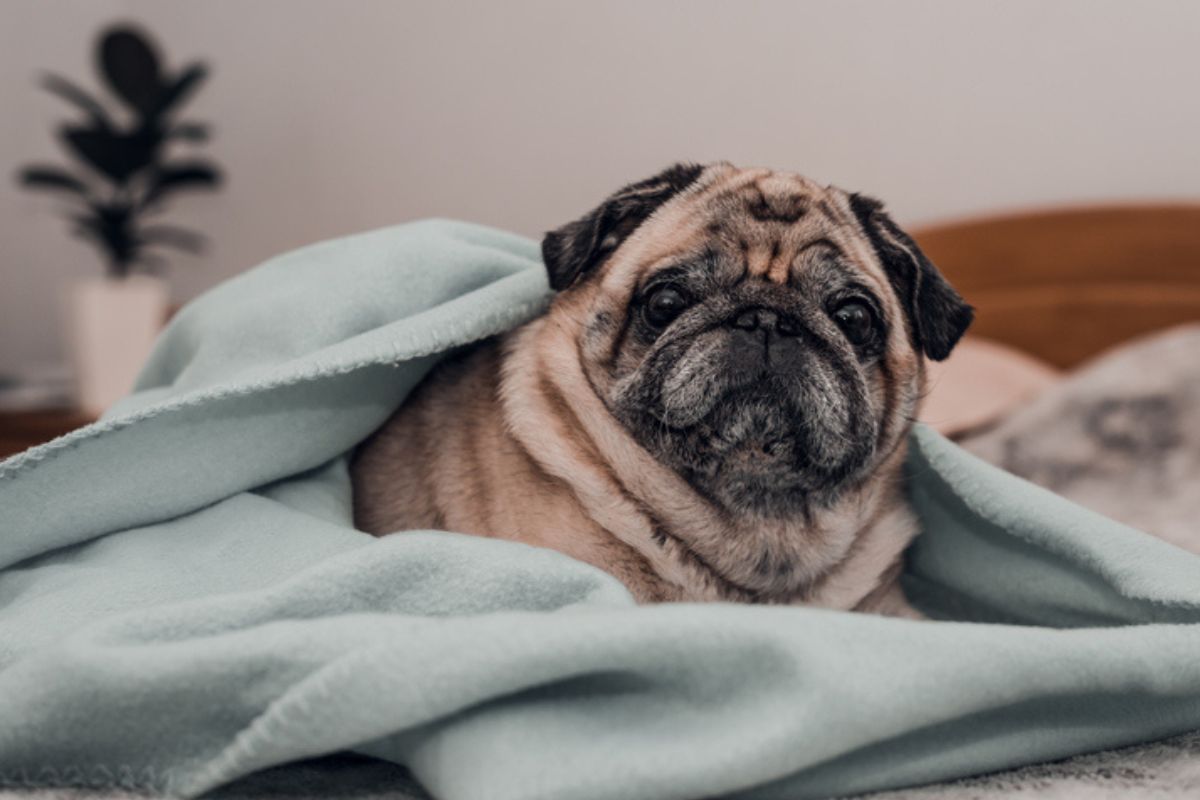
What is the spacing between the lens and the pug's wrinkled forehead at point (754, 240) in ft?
5.23

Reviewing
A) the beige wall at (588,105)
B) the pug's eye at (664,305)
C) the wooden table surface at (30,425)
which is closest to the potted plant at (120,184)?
the wooden table surface at (30,425)

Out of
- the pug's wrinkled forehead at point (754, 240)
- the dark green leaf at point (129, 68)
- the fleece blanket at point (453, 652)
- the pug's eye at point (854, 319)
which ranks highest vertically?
the dark green leaf at point (129, 68)

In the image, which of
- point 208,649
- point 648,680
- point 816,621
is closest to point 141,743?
point 208,649

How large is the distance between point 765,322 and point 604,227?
1.05ft

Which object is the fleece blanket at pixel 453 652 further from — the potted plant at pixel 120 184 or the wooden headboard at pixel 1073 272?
the potted plant at pixel 120 184

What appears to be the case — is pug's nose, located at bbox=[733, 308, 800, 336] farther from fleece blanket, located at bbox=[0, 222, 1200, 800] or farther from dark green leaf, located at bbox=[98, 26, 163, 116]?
dark green leaf, located at bbox=[98, 26, 163, 116]

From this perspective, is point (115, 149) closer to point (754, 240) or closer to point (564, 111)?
point (564, 111)

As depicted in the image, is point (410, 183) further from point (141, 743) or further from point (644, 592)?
point (141, 743)

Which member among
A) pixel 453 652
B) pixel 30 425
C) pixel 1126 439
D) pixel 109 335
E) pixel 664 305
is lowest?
pixel 30 425

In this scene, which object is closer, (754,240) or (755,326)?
(755,326)

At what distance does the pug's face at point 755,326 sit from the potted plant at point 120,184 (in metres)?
3.12

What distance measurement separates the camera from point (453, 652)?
0.91 metres

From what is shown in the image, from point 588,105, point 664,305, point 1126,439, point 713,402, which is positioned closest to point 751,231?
point 664,305

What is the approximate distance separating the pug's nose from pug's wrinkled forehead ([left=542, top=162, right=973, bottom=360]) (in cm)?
9
